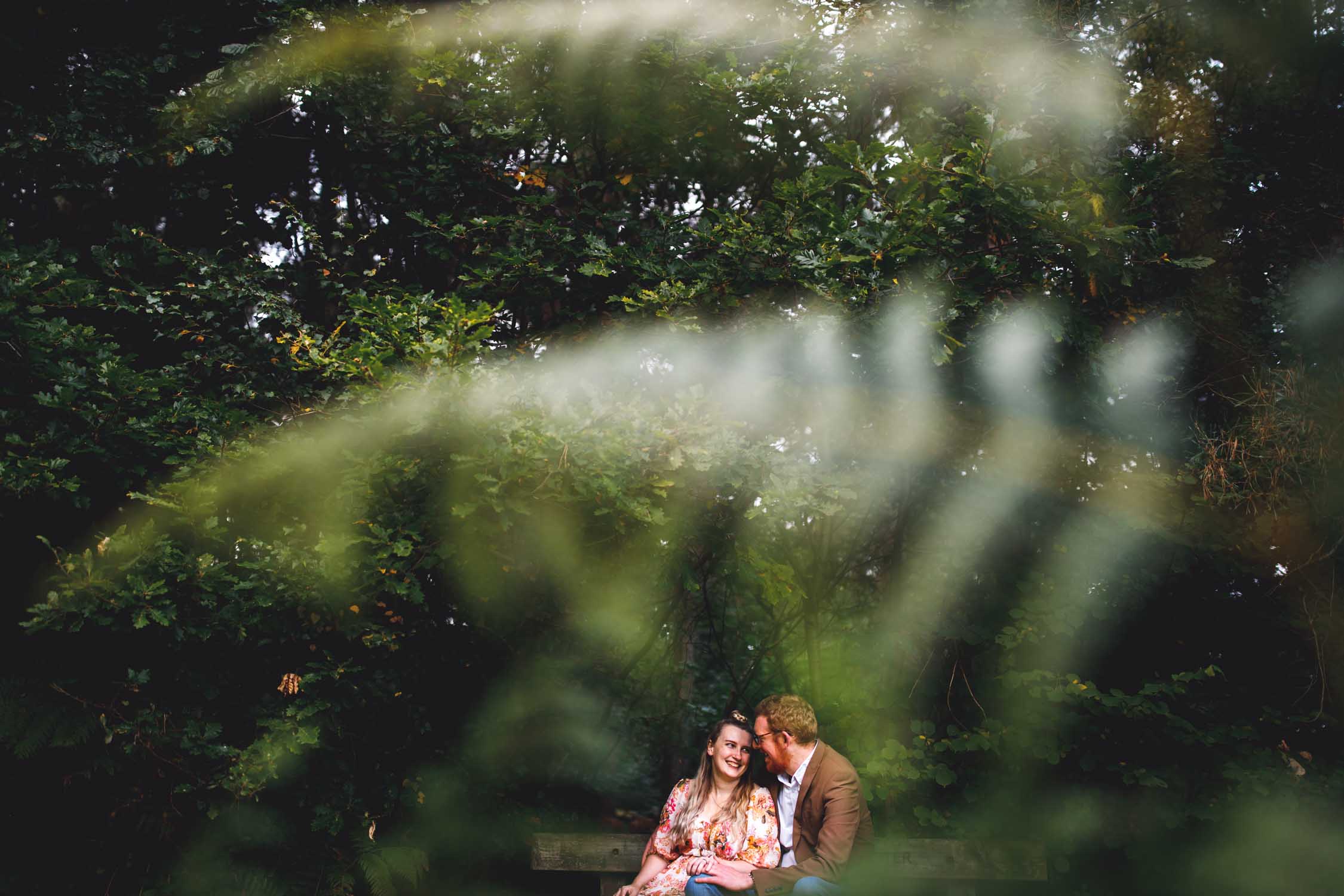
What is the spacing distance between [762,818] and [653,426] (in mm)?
1962

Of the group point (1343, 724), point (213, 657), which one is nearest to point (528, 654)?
point (213, 657)

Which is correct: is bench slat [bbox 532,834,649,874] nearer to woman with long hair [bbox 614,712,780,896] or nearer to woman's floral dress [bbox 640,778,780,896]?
woman with long hair [bbox 614,712,780,896]

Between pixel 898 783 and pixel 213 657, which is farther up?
pixel 213 657

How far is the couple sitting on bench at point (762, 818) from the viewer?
3.90m

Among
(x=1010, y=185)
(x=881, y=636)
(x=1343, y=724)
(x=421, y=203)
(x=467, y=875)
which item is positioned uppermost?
(x=421, y=203)

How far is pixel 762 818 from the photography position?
411 cm

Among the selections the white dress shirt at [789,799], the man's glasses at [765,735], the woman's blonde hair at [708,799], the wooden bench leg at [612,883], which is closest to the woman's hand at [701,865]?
the woman's blonde hair at [708,799]

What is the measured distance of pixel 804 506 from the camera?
4949 mm

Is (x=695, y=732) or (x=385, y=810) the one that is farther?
(x=695, y=732)

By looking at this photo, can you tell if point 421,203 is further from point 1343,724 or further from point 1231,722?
point 1343,724

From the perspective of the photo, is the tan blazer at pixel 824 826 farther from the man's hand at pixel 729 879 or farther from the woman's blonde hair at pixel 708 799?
the woman's blonde hair at pixel 708 799

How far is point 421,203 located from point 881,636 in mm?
4288

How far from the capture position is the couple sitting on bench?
3.90 metres

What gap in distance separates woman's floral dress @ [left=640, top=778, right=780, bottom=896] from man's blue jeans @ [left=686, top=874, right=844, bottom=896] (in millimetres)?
84
